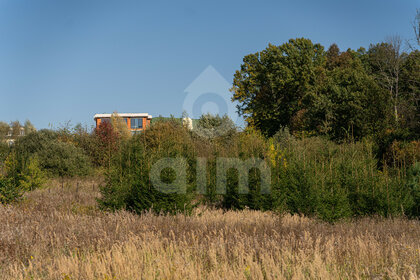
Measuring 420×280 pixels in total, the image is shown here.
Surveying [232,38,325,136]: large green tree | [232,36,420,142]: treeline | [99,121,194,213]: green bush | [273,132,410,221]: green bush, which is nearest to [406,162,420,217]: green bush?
[273,132,410,221]: green bush

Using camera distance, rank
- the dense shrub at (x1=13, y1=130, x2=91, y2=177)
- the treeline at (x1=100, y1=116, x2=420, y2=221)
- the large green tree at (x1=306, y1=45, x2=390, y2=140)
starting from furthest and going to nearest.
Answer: the large green tree at (x1=306, y1=45, x2=390, y2=140)
the dense shrub at (x1=13, y1=130, x2=91, y2=177)
the treeline at (x1=100, y1=116, x2=420, y2=221)

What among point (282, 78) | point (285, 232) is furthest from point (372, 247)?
point (282, 78)

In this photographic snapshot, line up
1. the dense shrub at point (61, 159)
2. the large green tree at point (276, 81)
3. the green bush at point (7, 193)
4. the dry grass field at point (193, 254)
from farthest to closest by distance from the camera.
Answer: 1. the large green tree at point (276, 81)
2. the dense shrub at point (61, 159)
3. the green bush at point (7, 193)
4. the dry grass field at point (193, 254)

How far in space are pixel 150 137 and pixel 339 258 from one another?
20.1 metres

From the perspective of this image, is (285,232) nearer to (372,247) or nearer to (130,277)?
(372,247)

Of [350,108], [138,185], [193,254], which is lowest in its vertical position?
[193,254]

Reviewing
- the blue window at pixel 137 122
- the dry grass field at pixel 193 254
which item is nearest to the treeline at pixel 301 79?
the dry grass field at pixel 193 254

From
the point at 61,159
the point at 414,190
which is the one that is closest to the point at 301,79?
the point at 61,159

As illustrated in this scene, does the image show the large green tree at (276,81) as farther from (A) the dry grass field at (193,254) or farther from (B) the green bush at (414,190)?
(A) the dry grass field at (193,254)

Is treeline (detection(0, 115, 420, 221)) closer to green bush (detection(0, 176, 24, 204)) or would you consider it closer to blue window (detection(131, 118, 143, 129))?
green bush (detection(0, 176, 24, 204))

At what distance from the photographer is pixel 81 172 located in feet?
80.2

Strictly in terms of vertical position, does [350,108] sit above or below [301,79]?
below

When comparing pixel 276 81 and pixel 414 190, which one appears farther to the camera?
pixel 276 81

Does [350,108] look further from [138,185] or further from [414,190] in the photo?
[138,185]
